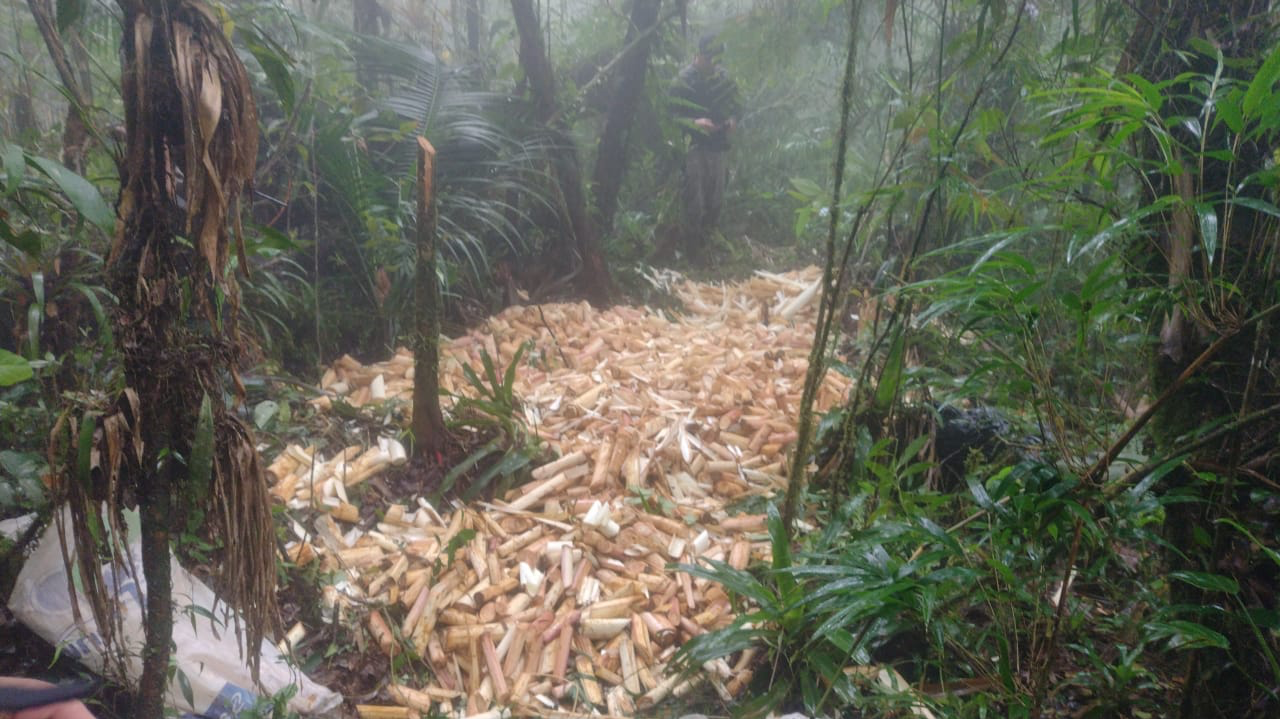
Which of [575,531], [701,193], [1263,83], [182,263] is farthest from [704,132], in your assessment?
[182,263]

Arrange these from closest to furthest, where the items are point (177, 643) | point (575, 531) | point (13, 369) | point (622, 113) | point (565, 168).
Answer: point (13, 369)
point (177, 643)
point (575, 531)
point (565, 168)
point (622, 113)

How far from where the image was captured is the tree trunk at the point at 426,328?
245 centimetres

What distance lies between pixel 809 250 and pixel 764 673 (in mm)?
5681

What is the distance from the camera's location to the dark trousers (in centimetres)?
654

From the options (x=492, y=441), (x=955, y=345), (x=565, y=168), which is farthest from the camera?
(x=565, y=168)

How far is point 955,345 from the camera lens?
214 cm

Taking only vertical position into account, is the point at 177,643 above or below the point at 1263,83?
below

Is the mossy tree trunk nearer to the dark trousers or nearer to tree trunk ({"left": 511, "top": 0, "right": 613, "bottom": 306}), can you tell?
tree trunk ({"left": 511, "top": 0, "right": 613, "bottom": 306})

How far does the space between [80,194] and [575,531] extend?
175 centimetres

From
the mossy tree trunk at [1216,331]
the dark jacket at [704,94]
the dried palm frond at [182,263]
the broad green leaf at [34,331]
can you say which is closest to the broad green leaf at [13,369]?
the dried palm frond at [182,263]

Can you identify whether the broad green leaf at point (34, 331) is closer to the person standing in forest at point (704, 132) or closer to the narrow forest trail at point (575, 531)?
the narrow forest trail at point (575, 531)

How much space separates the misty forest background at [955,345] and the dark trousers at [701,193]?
307cm

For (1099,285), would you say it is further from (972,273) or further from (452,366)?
(452,366)

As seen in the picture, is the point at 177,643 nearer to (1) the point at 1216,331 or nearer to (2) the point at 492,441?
(2) the point at 492,441
